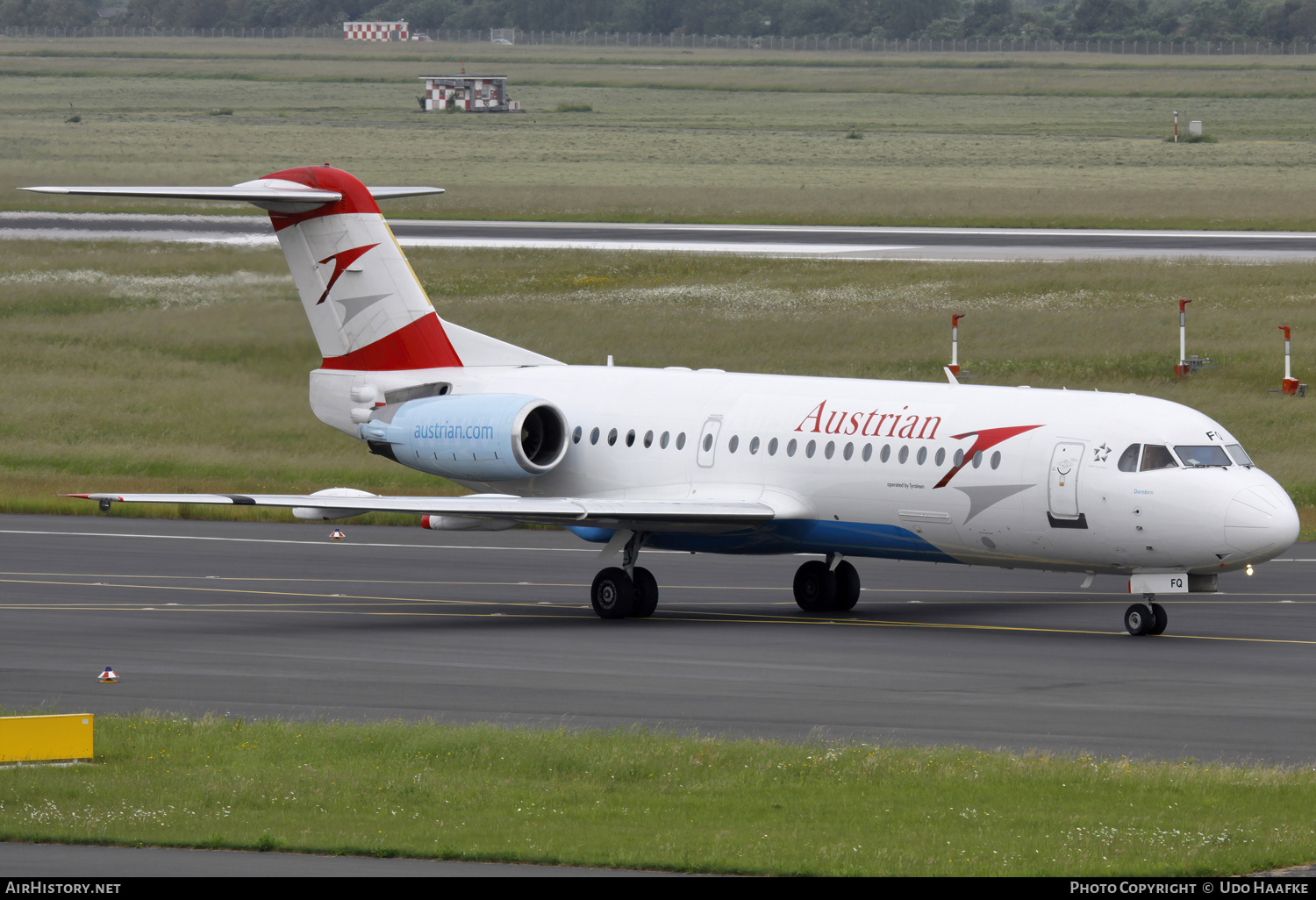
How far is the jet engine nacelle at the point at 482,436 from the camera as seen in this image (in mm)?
34469

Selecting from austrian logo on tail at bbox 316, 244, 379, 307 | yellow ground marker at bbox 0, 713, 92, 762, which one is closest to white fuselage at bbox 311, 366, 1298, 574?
austrian logo on tail at bbox 316, 244, 379, 307

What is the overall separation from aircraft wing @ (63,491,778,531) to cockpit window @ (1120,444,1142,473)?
221 inches

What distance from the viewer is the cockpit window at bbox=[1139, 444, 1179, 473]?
95.1 feet

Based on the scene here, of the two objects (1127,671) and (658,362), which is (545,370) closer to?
(1127,671)

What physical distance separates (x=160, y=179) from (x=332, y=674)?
6839 centimetres

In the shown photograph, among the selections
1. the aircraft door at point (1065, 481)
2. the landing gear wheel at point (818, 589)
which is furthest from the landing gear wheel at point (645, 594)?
the aircraft door at point (1065, 481)

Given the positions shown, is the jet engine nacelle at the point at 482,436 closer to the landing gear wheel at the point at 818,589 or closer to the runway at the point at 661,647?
the runway at the point at 661,647

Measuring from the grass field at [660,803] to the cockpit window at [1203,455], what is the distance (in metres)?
10.4

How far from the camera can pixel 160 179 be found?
90.3 m

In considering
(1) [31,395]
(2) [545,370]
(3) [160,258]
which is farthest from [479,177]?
(2) [545,370]

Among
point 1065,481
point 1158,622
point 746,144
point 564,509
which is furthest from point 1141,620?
point 746,144

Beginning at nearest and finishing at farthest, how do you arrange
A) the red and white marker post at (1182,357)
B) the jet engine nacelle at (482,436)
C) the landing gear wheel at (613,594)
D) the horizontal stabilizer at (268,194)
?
1. the landing gear wheel at (613,594)
2. the horizontal stabilizer at (268,194)
3. the jet engine nacelle at (482,436)
4. the red and white marker post at (1182,357)

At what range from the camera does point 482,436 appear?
113 ft

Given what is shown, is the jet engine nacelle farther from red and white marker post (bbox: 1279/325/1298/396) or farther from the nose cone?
red and white marker post (bbox: 1279/325/1298/396)
